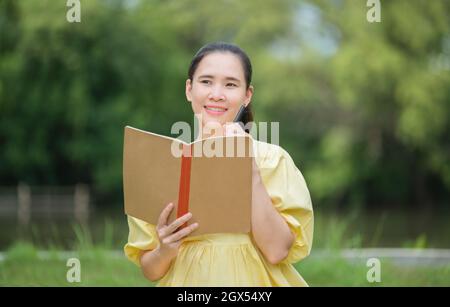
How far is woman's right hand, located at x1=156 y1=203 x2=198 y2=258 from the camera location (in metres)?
1.59

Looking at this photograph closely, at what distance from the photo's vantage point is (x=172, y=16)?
781 inches

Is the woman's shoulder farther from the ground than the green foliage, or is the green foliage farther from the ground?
the green foliage

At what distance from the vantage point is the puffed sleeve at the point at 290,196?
1.66 metres

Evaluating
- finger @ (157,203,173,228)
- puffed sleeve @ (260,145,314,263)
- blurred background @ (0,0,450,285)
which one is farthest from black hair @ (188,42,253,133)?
blurred background @ (0,0,450,285)

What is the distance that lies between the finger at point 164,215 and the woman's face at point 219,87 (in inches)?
10.4

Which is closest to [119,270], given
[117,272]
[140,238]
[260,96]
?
[117,272]

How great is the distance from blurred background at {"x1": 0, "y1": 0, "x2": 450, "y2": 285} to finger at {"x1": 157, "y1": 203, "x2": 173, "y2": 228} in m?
10.6

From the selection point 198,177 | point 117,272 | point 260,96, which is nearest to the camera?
point 198,177

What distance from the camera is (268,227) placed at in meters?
1.62

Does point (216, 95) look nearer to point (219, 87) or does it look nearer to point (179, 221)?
point (219, 87)

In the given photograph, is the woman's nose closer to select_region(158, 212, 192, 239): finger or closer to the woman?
the woman

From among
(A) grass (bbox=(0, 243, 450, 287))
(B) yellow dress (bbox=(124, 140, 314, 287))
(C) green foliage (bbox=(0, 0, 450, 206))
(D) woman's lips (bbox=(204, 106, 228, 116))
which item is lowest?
(A) grass (bbox=(0, 243, 450, 287))

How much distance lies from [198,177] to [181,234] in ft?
0.48
